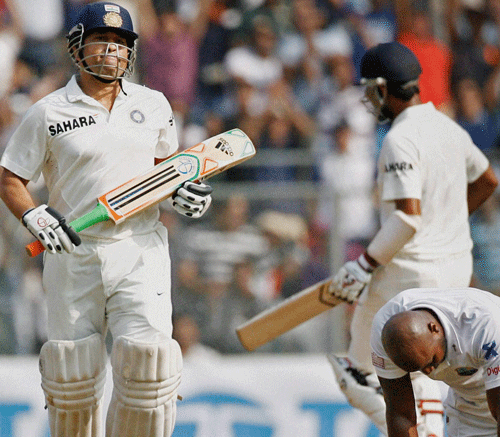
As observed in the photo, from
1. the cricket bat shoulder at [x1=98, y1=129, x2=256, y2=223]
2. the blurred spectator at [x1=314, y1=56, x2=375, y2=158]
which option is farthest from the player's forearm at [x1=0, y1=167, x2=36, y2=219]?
the blurred spectator at [x1=314, y1=56, x2=375, y2=158]

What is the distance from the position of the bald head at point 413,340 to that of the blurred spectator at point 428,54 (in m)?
4.42

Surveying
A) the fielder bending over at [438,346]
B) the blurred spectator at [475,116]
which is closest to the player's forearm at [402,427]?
the fielder bending over at [438,346]

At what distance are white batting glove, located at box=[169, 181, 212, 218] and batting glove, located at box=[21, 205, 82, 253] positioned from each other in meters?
0.39

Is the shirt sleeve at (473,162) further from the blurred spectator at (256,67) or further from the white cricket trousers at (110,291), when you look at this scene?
the blurred spectator at (256,67)

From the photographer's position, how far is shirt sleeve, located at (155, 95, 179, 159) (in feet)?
11.0

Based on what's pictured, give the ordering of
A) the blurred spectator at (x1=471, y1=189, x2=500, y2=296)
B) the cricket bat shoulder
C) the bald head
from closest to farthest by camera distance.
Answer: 1. the bald head
2. the cricket bat shoulder
3. the blurred spectator at (x1=471, y1=189, x2=500, y2=296)

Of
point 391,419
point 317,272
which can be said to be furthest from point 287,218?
point 391,419

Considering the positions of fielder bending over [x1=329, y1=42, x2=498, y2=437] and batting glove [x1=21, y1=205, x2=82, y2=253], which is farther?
fielder bending over [x1=329, y1=42, x2=498, y2=437]

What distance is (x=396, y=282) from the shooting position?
3676 mm

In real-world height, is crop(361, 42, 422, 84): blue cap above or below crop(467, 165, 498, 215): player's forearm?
above

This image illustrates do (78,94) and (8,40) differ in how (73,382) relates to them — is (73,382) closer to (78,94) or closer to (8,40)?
(78,94)

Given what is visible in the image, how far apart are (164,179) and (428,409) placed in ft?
4.78

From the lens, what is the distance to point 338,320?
5102mm

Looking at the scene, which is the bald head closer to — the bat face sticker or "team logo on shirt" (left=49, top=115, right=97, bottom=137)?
the bat face sticker
